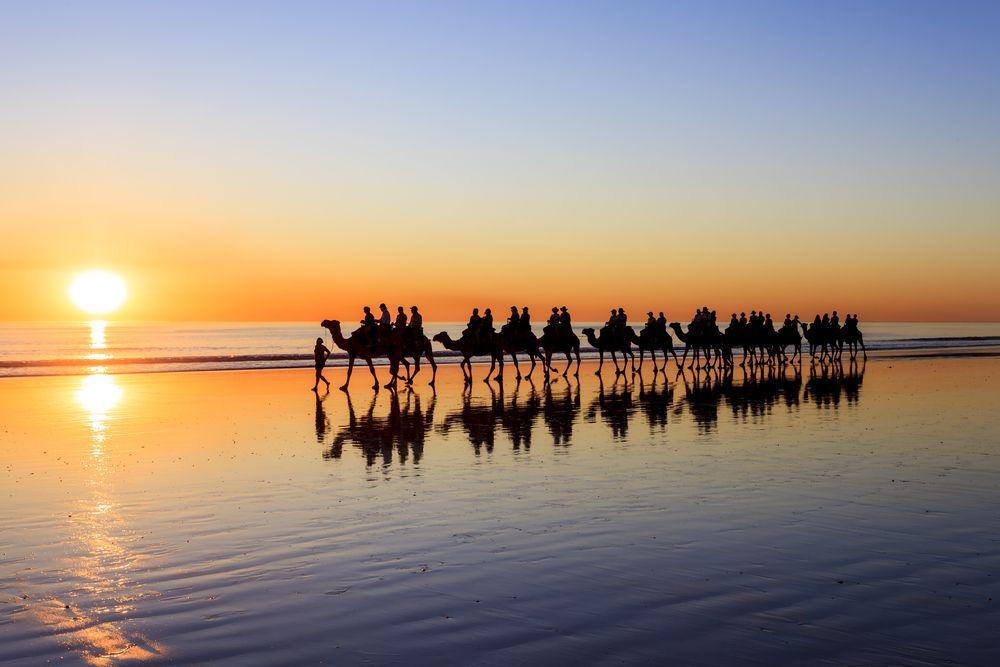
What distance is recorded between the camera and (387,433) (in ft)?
56.3

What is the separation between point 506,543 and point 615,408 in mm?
13650

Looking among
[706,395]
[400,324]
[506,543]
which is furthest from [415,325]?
[506,543]

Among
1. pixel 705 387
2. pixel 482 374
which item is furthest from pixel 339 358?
pixel 705 387

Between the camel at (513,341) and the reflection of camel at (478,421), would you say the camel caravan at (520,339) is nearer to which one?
the camel at (513,341)

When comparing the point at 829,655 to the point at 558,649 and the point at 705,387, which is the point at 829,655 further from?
the point at 705,387

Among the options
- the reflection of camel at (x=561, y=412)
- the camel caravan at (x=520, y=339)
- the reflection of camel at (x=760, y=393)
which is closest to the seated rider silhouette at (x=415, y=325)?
the camel caravan at (x=520, y=339)

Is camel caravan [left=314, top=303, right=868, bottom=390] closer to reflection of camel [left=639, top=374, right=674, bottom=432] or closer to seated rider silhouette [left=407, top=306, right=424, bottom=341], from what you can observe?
seated rider silhouette [left=407, top=306, right=424, bottom=341]

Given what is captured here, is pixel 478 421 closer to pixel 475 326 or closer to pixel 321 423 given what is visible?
pixel 321 423

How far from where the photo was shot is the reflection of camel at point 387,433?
14485 millimetres

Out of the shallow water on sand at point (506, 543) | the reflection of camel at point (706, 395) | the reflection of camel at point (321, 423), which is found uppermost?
the reflection of camel at point (321, 423)

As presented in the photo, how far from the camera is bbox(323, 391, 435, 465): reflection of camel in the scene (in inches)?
570

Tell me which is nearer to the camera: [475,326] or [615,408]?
[615,408]

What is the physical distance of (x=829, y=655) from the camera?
5.51m

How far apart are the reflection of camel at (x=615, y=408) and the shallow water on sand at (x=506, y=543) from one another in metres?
0.34
